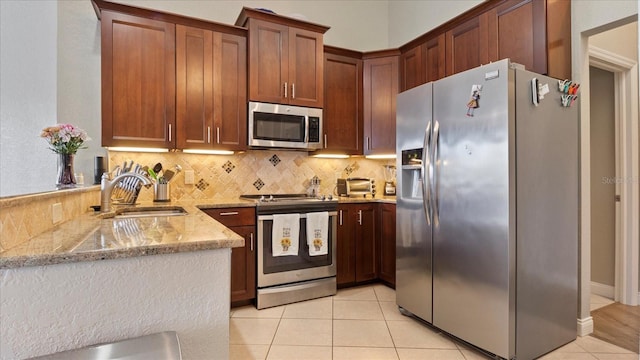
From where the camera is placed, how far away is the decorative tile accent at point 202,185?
3.24 meters

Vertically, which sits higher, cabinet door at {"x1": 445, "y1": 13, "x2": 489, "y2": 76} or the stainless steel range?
cabinet door at {"x1": 445, "y1": 13, "x2": 489, "y2": 76}

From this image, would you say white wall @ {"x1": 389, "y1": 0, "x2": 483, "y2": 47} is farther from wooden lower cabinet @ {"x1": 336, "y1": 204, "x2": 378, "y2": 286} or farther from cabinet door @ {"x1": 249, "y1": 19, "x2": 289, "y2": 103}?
wooden lower cabinet @ {"x1": 336, "y1": 204, "x2": 378, "y2": 286}

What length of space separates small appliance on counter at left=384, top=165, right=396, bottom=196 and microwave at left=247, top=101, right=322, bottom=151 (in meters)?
1.01

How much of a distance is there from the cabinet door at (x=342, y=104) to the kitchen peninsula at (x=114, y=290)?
7.85 ft

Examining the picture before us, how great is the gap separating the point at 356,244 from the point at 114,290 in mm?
2509

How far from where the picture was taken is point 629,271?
283cm

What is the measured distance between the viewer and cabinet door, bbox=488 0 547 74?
7.40 feet

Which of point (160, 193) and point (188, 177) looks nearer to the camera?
point (160, 193)

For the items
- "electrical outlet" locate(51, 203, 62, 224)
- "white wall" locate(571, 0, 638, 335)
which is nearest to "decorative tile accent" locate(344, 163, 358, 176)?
"white wall" locate(571, 0, 638, 335)

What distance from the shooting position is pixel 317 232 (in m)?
3.02

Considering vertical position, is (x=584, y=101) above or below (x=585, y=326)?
above

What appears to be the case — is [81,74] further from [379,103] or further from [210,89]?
[379,103]

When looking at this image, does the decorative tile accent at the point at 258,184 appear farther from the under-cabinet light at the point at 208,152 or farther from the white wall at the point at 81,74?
the white wall at the point at 81,74

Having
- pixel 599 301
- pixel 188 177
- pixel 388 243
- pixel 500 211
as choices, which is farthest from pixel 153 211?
pixel 599 301
